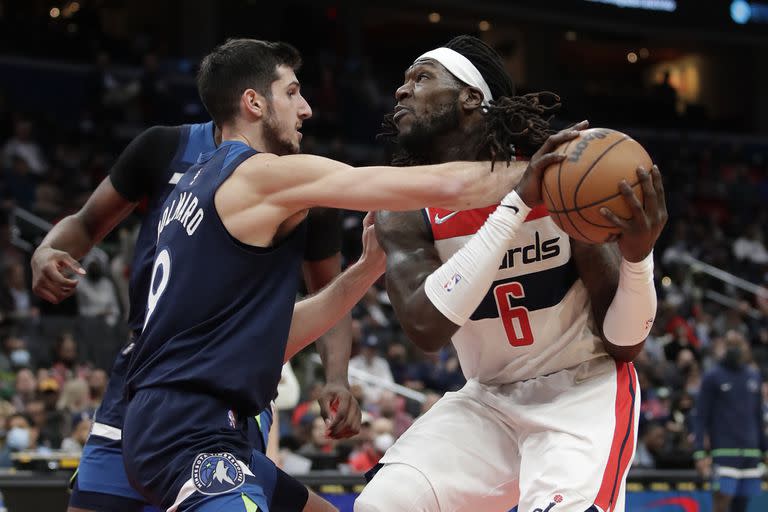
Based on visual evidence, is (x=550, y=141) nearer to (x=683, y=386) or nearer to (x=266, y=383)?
(x=266, y=383)

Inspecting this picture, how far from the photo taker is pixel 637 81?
3066cm

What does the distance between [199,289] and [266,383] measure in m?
0.37

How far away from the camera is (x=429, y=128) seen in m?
4.19

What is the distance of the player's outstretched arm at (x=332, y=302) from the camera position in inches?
170

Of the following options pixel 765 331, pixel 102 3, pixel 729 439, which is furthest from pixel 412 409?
pixel 102 3

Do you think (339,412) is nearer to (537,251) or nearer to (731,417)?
(537,251)

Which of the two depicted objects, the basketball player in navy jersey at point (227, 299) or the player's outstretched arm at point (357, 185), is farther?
the player's outstretched arm at point (357, 185)

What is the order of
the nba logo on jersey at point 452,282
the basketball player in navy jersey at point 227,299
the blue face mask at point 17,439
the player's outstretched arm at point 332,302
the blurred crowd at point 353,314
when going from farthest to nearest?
the blurred crowd at point 353,314
the blue face mask at point 17,439
the player's outstretched arm at point 332,302
the nba logo on jersey at point 452,282
the basketball player in navy jersey at point 227,299

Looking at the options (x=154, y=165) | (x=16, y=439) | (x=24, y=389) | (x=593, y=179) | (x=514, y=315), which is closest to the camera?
(x=593, y=179)

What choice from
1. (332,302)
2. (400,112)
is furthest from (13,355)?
(400,112)

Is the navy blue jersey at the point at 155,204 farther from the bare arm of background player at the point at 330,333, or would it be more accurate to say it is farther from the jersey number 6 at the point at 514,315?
the jersey number 6 at the point at 514,315

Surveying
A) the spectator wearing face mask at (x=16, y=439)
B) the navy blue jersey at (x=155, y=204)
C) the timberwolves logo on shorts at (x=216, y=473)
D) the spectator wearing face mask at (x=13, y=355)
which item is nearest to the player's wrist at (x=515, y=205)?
the timberwolves logo on shorts at (x=216, y=473)

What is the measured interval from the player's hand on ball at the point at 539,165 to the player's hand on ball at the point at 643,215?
0.73ft

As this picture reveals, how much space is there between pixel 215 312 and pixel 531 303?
45.9 inches
